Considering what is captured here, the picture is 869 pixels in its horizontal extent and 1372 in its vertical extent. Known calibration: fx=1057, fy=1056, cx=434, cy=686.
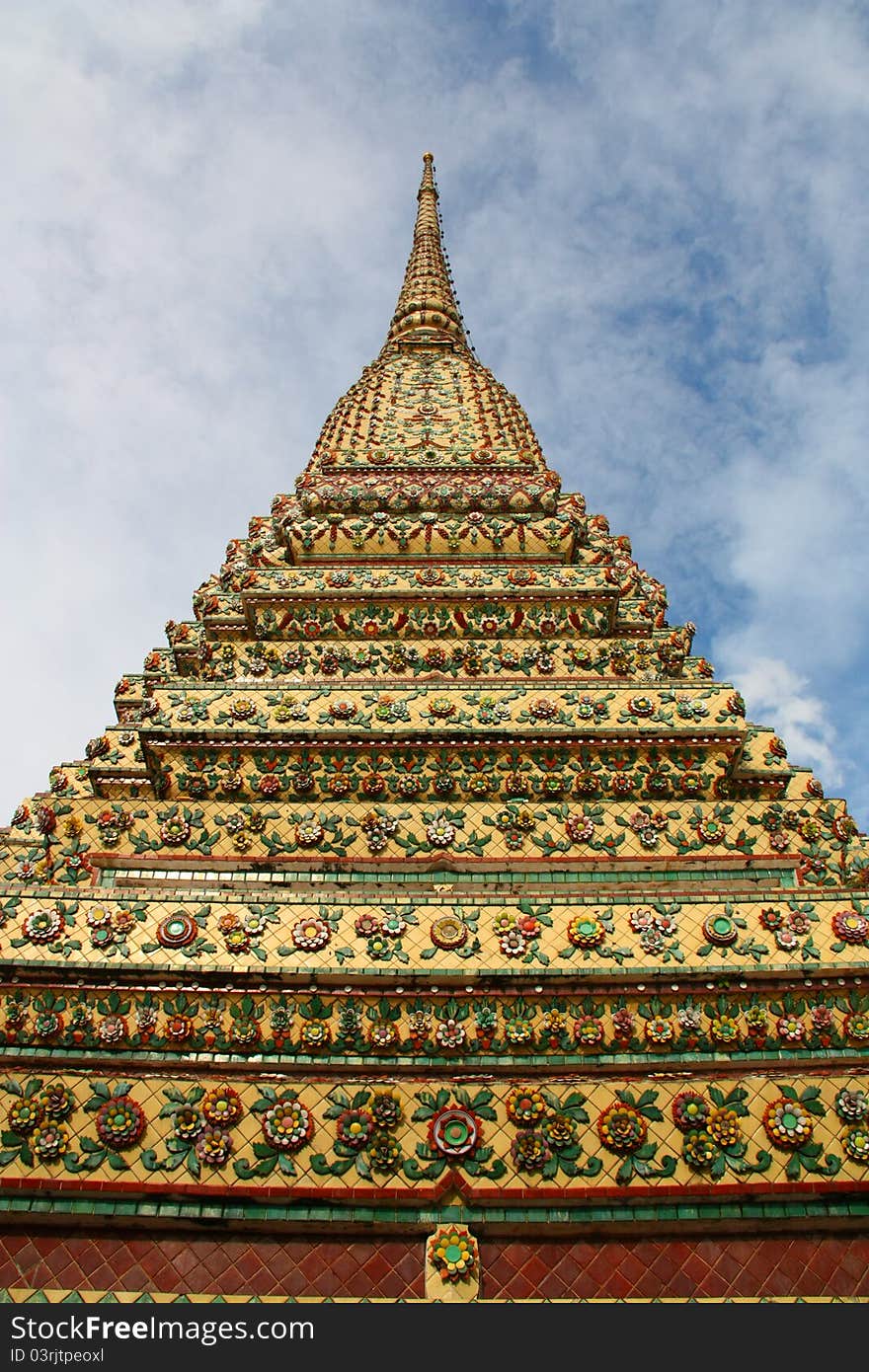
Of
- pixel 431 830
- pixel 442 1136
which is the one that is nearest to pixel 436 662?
pixel 431 830

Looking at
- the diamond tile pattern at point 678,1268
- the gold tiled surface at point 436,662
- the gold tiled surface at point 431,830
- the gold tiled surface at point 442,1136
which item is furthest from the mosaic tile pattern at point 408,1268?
the gold tiled surface at point 436,662

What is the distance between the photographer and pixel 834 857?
8.55 m

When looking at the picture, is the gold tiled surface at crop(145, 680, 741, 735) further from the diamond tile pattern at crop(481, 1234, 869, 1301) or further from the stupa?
the diamond tile pattern at crop(481, 1234, 869, 1301)

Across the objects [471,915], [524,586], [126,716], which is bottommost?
[471,915]

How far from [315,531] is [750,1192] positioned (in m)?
8.93

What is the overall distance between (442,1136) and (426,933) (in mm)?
1439

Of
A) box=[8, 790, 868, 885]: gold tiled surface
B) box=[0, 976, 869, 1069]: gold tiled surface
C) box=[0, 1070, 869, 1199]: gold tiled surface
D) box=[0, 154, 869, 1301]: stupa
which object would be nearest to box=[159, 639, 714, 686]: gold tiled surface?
box=[0, 154, 869, 1301]: stupa

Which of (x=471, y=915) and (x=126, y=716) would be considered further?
(x=126, y=716)

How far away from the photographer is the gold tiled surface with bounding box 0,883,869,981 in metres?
7.34

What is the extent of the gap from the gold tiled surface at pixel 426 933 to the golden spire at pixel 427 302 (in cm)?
1536

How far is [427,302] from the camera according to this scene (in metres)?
21.8

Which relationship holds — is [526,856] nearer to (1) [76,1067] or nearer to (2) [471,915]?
(2) [471,915]

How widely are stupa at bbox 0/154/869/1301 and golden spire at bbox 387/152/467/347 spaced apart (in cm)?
1263
